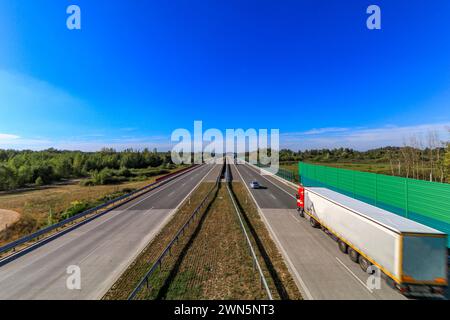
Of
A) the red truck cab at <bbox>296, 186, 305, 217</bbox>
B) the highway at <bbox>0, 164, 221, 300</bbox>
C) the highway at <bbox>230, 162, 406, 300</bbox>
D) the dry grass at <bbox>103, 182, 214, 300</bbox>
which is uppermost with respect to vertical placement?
the red truck cab at <bbox>296, 186, 305, 217</bbox>

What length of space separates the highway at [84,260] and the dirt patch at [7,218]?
1322cm


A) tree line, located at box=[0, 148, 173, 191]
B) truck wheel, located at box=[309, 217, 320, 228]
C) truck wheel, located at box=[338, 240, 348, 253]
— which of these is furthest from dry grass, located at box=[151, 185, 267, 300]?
tree line, located at box=[0, 148, 173, 191]

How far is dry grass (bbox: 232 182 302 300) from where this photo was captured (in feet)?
23.2

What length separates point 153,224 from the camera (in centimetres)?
1487

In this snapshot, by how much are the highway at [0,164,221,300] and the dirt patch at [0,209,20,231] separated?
43.4ft

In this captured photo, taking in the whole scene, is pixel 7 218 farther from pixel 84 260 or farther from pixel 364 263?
pixel 364 263

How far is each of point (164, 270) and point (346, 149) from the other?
143m

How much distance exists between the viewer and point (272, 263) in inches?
353

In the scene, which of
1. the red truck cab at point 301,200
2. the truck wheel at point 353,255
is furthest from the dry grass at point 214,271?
the red truck cab at point 301,200

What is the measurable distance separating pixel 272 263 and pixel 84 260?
32.0 feet

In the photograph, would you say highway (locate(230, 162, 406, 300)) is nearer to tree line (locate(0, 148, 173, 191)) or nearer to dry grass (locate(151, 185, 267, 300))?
dry grass (locate(151, 185, 267, 300))

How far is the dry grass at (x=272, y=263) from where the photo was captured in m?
7.06

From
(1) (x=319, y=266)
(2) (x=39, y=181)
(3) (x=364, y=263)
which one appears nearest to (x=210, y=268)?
(1) (x=319, y=266)
